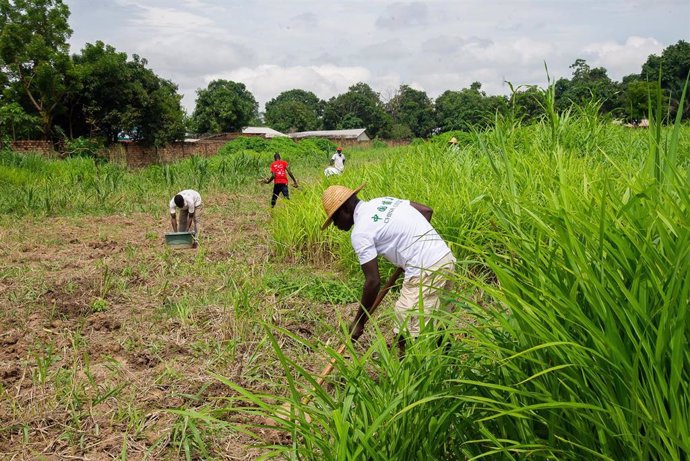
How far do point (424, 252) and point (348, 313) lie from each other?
150 cm

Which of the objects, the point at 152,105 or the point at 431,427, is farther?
the point at 152,105

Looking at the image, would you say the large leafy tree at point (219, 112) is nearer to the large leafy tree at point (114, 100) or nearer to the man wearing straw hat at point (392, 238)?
the large leafy tree at point (114, 100)

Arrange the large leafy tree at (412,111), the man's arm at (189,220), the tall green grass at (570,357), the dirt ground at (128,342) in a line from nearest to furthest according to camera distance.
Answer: the tall green grass at (570,357) < the dirt ground at (128,342) < the man's arm at (189,220) < the large leafy tree at (412,111)

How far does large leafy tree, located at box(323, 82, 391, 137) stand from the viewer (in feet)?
239

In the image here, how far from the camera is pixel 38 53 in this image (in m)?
22.8

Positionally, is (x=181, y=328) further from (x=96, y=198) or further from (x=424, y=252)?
(x=96, y=198)

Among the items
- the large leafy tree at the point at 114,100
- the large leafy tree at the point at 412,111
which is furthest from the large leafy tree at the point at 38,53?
the large leafy tree at the point at 412,111

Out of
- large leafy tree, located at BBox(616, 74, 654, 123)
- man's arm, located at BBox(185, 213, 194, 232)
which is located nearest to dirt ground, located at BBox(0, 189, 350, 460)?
man's arm, located at BBox(185, 213, 194, 232)

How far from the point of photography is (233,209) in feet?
37.0

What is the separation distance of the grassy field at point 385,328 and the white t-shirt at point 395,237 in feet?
0.84

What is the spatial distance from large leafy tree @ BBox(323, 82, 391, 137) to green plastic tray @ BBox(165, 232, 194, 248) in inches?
2537

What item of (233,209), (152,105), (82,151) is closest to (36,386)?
(233,209)

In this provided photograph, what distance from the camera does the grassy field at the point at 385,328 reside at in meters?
1.43

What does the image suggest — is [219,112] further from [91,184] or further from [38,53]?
[91,184]
